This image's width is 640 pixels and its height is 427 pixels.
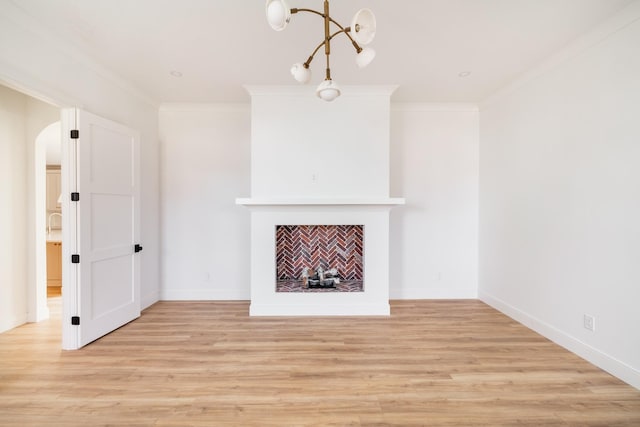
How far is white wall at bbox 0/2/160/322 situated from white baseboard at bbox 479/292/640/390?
4.33m

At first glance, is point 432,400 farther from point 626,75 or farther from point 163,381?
point 626,75

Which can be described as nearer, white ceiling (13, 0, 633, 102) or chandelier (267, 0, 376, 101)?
chandelier (267, 0, 376, 101)

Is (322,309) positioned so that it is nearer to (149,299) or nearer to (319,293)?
(319,293)

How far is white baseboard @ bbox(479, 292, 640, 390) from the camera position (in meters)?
1.97

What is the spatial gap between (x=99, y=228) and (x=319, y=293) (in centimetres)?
230

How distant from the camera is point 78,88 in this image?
2.49 m

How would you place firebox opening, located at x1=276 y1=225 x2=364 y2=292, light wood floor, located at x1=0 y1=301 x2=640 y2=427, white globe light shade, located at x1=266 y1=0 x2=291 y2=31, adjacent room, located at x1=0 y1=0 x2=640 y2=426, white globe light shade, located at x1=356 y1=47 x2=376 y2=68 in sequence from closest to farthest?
white globe light shade, located at x1=266 y1=0 x2=291 y2=31, white globe light shade, located at x1=356 y1=47 x2=376 y2=68, light wood floor, located at x1=0 y1=301 x2=640 y2=427, adjacent room, located at x1=0 y1=0 x2=640 y2=426, firebox opening, located at x1=276 y1=225 x2=364 y2=292

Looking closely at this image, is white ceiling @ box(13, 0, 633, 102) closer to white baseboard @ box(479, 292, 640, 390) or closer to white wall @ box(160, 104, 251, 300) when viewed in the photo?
white wall @ box(160, 104, 251, 300)

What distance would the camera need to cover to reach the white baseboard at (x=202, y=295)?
12.3 ft

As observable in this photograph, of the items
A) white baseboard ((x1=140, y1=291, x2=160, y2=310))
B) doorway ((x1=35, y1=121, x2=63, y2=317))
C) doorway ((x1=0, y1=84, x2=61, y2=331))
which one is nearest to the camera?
doorway ((x1=0, y1=84, x2=61, y2=331))

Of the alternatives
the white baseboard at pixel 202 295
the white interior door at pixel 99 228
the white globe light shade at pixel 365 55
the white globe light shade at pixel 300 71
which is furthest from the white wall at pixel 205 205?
the white globe light shade at pixel 365 55

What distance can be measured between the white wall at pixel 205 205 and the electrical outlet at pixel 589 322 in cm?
348

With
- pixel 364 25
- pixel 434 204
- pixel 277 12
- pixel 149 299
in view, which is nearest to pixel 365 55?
pixel 364 25

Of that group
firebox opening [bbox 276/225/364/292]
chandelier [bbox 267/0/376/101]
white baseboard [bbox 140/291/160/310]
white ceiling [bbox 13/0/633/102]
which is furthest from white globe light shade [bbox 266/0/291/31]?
white baseboard [bbox 140/291/160/310]
